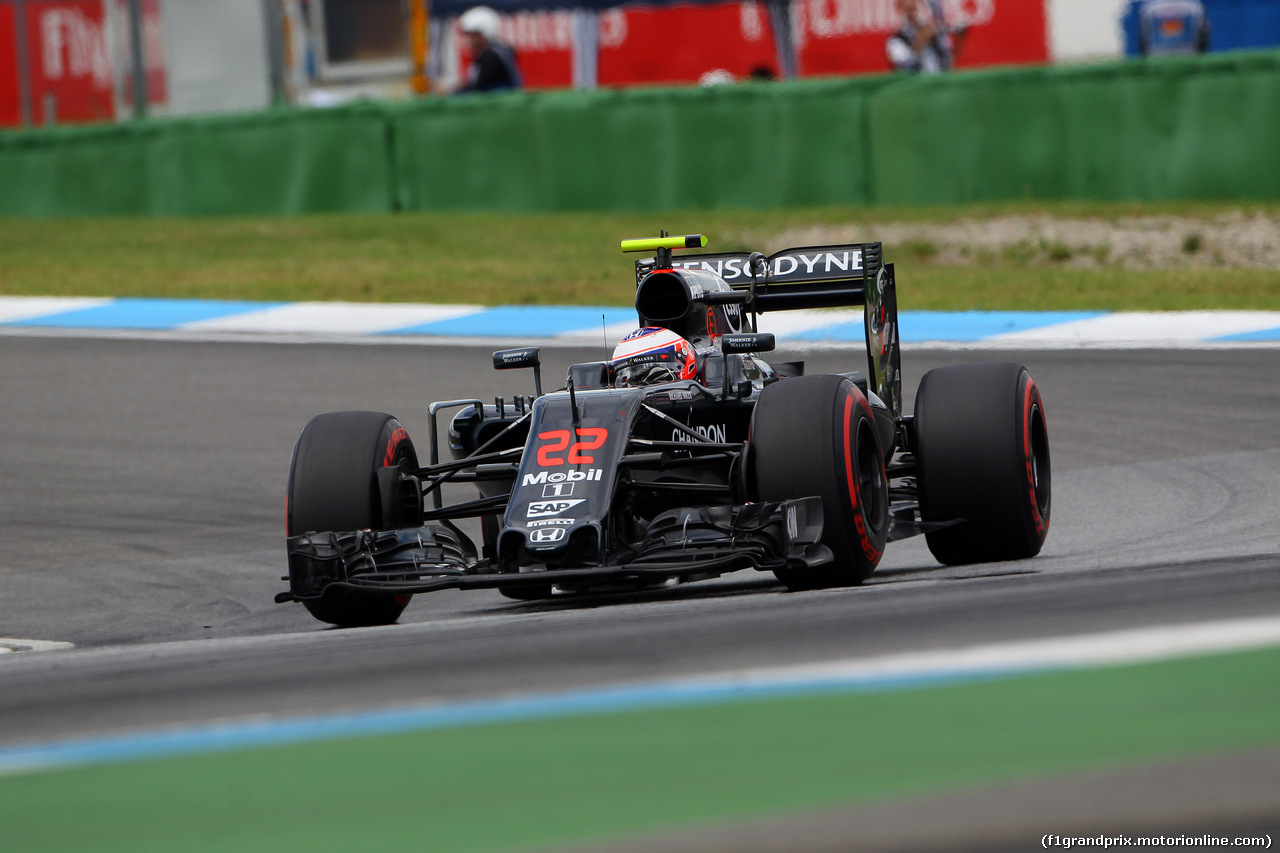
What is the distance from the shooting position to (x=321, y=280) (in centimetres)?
1603

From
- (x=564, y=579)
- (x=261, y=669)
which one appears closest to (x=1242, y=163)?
(x=564, y=579)

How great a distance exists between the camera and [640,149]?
18156 millimetres

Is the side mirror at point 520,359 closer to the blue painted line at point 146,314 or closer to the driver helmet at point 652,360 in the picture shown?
the driver helmet at point 652,360

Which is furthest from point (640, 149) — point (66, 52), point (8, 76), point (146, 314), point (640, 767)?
point (8, 76)

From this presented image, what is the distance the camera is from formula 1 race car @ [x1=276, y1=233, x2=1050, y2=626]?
621 centimetres

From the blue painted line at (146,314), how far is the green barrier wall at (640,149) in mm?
4428

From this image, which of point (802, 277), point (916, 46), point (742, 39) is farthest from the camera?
point (742, 39)

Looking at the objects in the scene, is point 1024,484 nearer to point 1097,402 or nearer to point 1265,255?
point 1097,402

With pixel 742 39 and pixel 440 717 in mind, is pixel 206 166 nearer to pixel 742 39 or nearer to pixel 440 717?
pixel 742 39

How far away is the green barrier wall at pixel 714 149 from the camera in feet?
52.5

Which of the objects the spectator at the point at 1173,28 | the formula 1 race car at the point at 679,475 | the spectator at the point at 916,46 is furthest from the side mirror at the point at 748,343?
the spectator at the point at 1173,28

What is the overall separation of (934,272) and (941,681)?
37.1 ft

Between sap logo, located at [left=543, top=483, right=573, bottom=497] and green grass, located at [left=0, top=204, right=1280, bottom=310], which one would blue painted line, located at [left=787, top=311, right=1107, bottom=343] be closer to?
green grass, located at [left=0, top=204, right=1280, bottom=310]

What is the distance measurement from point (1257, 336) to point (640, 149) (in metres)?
7.95
